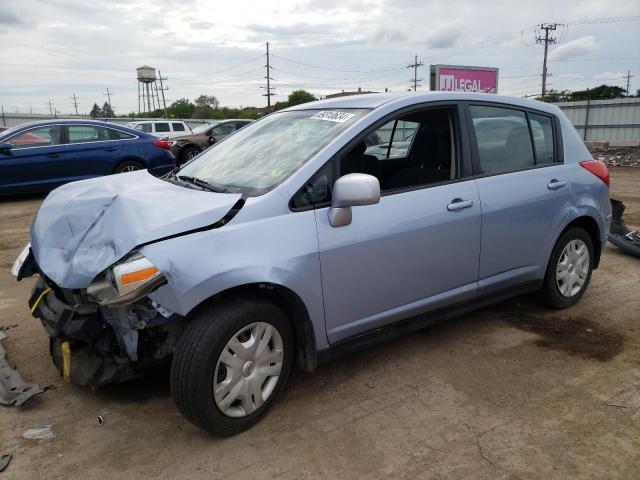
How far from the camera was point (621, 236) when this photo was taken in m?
5.99

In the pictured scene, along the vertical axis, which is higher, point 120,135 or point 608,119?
point 608,119

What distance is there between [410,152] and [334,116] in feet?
3.18

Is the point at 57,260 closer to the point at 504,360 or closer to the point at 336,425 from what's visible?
the point at 336,425

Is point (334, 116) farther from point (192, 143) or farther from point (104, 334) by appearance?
point (192, 143)

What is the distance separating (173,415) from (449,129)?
253 centimetres

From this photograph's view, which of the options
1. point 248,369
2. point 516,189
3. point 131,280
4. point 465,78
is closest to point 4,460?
point 131,280

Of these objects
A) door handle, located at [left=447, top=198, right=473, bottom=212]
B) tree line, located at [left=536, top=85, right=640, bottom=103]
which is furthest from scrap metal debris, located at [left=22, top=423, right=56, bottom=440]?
tree line, located at [left=536, top=85, right=640, bottom=103]

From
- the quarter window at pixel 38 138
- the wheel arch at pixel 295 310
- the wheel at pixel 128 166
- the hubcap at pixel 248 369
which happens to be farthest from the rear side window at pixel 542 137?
the quarter window at pixel 38 138

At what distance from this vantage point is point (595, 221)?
4293 mm

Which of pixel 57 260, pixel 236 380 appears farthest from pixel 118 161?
pixel 236 380

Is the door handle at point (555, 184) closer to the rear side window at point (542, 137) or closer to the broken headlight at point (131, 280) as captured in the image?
the rear side window at point (542, 137)

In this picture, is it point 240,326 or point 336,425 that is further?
point 336,425

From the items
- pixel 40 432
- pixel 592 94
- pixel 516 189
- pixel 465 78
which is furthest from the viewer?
pixel 592 94

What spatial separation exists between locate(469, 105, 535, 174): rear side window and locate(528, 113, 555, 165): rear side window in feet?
0.22
